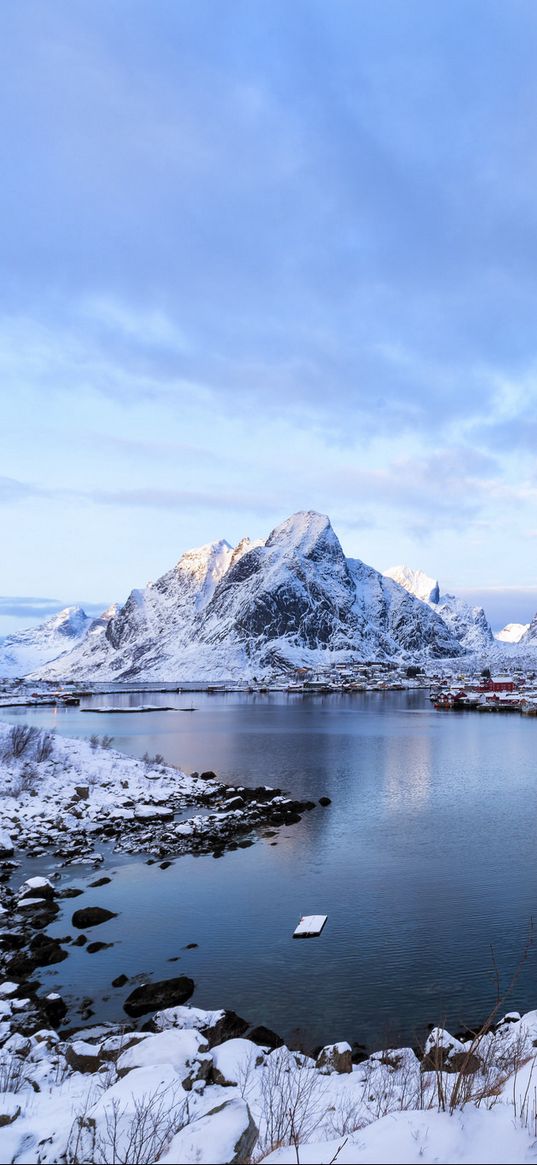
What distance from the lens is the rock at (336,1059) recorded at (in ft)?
34.8

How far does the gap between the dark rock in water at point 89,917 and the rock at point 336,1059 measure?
10895mm

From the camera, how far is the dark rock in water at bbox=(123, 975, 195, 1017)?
14539 mm

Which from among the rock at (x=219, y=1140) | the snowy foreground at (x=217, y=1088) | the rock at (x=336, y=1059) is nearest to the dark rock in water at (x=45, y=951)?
the snowy foreground at (x=217, y=1088)

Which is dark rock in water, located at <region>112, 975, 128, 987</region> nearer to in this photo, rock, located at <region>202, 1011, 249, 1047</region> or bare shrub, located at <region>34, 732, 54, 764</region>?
rock, located at <region>202, 1011, 249, 1047</region>

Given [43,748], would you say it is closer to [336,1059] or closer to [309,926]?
[309,926]

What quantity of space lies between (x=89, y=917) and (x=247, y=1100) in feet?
41.8

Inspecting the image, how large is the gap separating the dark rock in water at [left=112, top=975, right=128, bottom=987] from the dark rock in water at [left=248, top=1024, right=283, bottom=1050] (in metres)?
4.57

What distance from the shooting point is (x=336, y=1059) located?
1084 centimetres

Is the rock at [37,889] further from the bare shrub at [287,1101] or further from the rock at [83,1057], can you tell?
the bare shrub at [287,1101]

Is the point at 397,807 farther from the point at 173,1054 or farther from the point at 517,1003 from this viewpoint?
the point at 173,1054

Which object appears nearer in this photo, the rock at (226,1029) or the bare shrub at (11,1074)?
the bare shrub at (11,1074)

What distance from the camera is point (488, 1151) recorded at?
549 centimetres

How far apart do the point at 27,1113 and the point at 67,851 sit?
20.7 meters

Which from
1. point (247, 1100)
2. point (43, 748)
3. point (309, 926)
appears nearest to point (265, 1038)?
point (247, 1100)
